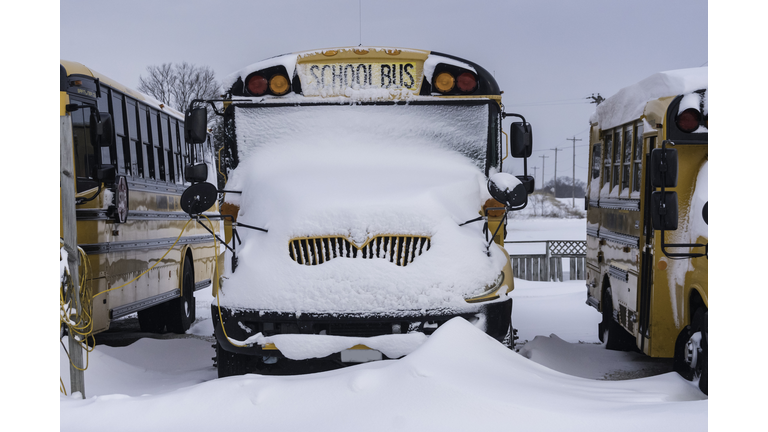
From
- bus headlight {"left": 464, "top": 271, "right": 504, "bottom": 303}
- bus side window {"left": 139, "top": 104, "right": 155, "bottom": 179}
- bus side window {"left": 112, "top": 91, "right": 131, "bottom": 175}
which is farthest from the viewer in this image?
bus side window {"left": 139, "top": 104, "right": 155, "bottom": 179}

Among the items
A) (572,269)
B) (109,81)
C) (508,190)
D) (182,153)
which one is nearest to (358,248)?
(508,190)

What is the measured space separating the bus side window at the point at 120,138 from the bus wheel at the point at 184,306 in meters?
2.32

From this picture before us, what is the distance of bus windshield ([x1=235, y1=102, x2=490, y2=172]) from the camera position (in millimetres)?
5844

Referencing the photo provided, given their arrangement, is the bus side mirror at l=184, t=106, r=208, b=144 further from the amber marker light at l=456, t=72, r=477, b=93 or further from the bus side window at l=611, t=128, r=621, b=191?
the bus side window at l=611, t=128, r=621, b=191

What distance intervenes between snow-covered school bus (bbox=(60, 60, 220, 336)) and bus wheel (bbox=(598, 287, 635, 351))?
430cm

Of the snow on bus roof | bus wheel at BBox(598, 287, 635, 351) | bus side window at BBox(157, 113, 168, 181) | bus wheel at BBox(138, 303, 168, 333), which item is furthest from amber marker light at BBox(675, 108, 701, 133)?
bus wheel at BBox(138, 303, 168, 333)

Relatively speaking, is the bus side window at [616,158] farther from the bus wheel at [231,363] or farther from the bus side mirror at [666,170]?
the bus wheel at [231,363]

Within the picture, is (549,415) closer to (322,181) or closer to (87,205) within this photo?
(322,181)

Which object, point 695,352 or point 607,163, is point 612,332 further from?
point 695,352

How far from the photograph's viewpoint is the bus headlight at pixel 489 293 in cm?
484

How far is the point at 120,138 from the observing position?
8.19 meters

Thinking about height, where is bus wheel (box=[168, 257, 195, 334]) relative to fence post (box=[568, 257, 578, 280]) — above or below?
above

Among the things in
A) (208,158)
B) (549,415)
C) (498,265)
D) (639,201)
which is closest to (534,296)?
(208,158)

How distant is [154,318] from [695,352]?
721 centimetres
